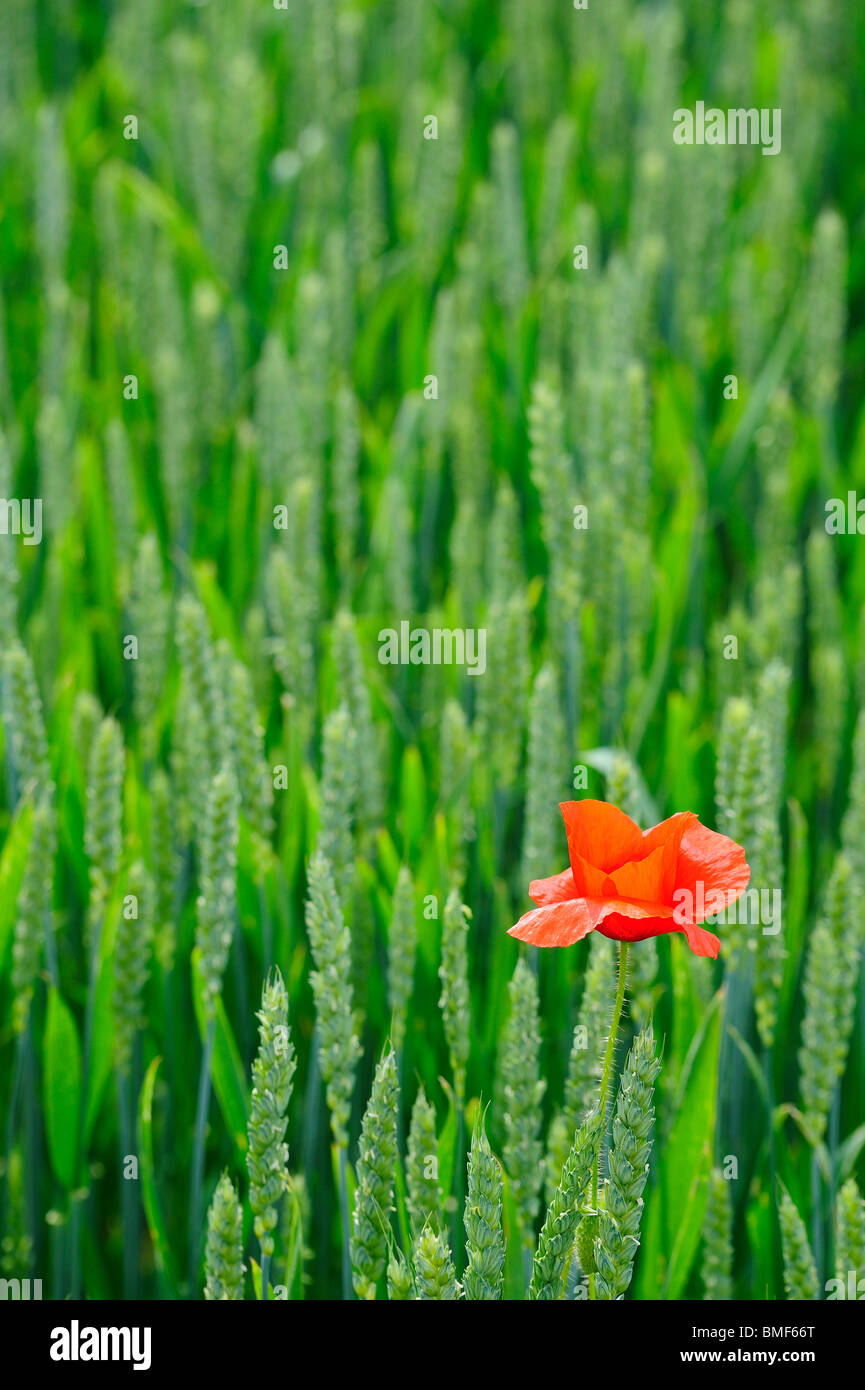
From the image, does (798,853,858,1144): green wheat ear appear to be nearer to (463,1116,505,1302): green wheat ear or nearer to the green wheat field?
the green wheat field

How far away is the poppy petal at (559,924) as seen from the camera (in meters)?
0.65

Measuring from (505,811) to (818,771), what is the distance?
356 millimetres

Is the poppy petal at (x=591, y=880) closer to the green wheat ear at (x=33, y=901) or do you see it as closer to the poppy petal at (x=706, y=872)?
the poppy petal at (x=706, y=872)

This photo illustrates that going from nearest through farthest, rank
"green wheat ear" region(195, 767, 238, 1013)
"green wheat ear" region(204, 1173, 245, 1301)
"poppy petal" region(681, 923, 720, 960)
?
"poppy petal" region(681, 923, 720, 960) → "green wheat ear" region(204, 1173, 245, 1301) → "green wheat ear" region(195, 767, 238, 1013)

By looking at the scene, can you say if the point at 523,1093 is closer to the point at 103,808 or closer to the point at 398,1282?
the point at 398,1282

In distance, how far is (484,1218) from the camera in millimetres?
671

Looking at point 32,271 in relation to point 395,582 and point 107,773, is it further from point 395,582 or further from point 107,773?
point 107,773

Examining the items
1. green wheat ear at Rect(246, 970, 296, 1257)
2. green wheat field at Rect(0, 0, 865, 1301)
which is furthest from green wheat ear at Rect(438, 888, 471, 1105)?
green wheat ear at Rect(246, 970, 296, 1257)

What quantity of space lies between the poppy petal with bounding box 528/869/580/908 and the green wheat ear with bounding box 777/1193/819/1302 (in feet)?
0.88

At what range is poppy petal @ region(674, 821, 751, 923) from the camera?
66 centimetres

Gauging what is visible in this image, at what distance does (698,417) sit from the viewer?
1.62 meters

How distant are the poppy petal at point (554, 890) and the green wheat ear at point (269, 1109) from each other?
0.15 m

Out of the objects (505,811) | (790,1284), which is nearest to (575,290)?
(505,811)

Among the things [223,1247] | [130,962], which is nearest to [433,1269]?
[223,1247]
